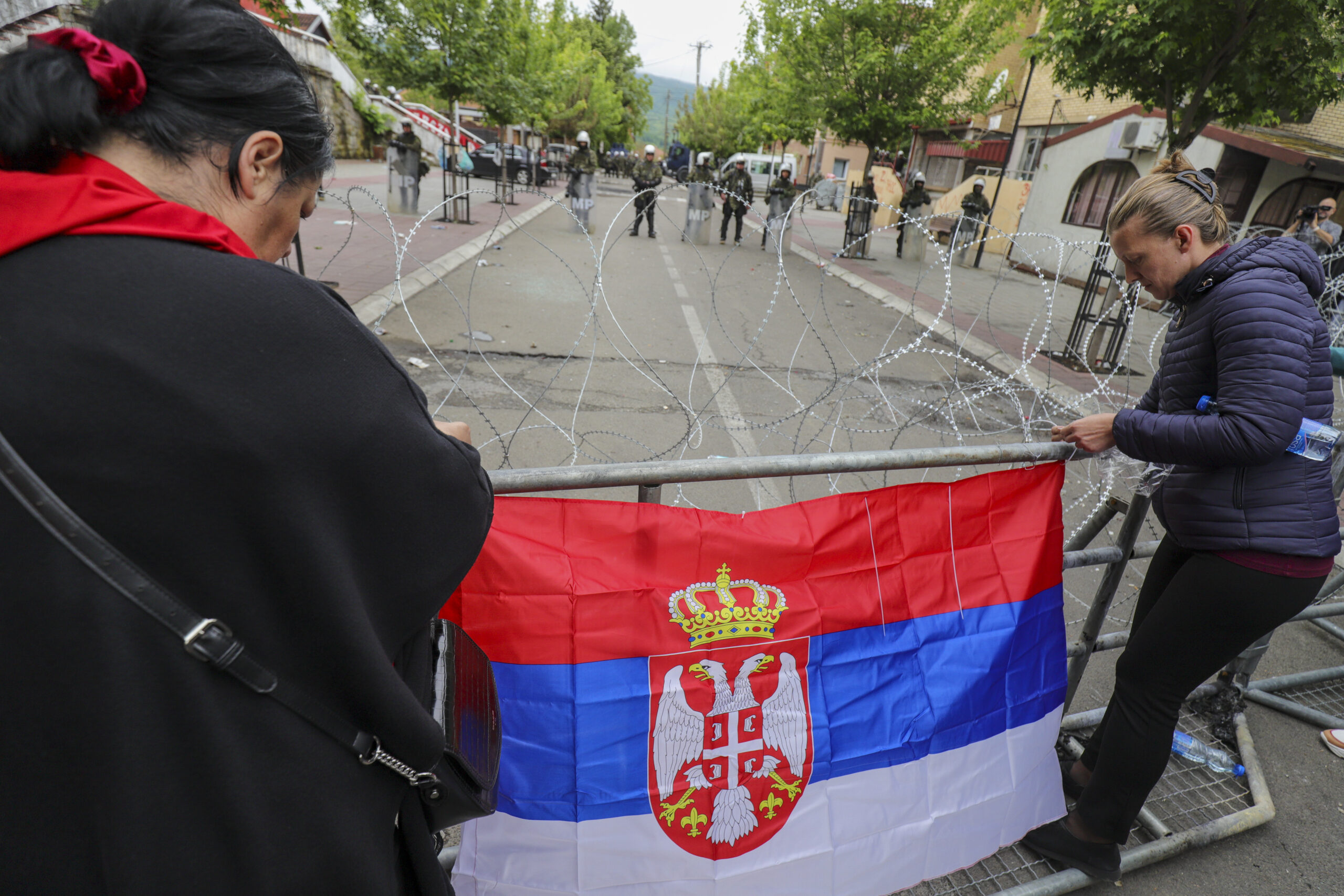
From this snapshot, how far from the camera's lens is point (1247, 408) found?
1.74m

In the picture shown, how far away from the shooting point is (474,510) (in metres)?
1.01

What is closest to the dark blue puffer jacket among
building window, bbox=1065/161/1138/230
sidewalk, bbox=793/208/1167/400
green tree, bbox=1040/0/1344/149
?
sidewalk, bbox=793/208/1167/400

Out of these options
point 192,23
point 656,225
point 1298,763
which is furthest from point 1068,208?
point 192,23

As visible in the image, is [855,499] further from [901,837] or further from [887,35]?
[887,35]

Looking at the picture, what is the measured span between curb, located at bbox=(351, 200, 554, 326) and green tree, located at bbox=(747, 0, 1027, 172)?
909 cm

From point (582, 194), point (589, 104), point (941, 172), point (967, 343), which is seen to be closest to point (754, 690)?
point (967, 343)

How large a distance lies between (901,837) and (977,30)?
68.8 feet

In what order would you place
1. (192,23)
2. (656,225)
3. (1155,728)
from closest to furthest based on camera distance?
1. (192,23)
2. (1155,728)
3. (656,225)

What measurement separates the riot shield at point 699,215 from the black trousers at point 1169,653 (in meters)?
13.0

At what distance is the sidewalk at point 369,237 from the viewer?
869cm

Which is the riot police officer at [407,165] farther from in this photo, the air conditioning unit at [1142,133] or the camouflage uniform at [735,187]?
the air conditioning unit at [1142,133]

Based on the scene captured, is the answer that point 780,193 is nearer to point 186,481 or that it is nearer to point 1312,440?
point 1312,440

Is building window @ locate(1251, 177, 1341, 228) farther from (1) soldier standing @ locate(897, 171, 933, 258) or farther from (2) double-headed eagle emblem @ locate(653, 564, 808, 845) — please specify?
(2) double-headed eagle emblem @ locate(653, 564, 808, 845)

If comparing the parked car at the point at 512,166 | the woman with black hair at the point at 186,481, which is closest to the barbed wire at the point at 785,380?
the woman with black hair at the point at 186,481
